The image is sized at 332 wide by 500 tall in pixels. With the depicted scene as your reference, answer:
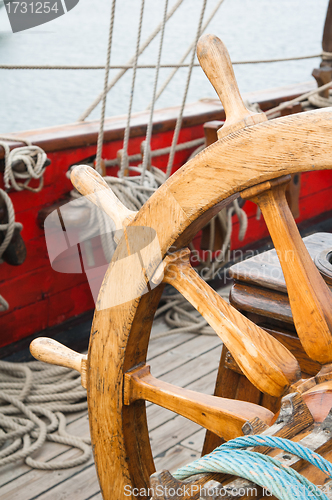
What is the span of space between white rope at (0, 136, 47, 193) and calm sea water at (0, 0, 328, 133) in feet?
14.0

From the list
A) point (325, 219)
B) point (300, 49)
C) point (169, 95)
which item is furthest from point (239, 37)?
point (325, 219)

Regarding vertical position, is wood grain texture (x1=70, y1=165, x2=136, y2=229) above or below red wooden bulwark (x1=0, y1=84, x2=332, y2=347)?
above

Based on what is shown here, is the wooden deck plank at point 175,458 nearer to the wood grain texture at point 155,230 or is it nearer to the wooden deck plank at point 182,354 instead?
the wooden deck plank at point 182,354

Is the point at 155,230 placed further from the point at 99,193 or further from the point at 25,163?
the point at 25,163

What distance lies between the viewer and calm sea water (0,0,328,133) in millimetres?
7738

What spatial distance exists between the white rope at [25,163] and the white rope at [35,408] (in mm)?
668

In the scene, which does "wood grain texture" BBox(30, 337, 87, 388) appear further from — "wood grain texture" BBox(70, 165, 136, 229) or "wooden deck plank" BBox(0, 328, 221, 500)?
"wooden deck plank" BBox(0, 328, 221, 500)

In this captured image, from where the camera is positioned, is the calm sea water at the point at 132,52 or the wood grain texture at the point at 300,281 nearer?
the wood grain texture at the point at 300,281

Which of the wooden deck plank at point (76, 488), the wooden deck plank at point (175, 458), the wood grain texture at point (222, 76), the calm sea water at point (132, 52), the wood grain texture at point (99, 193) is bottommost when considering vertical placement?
the wooden deck plank at point (175, 458)

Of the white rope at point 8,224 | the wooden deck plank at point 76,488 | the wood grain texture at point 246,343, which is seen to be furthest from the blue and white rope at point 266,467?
the white rope at point 8,224

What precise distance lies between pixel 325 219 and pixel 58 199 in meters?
2.06

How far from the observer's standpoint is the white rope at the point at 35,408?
1.72m

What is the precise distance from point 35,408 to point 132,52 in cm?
911

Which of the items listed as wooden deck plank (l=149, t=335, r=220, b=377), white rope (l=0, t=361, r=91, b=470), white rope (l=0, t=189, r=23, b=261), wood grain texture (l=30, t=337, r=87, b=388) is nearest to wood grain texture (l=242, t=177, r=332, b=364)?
wood grain texture (l=30, t=337, r=87, b=388)
